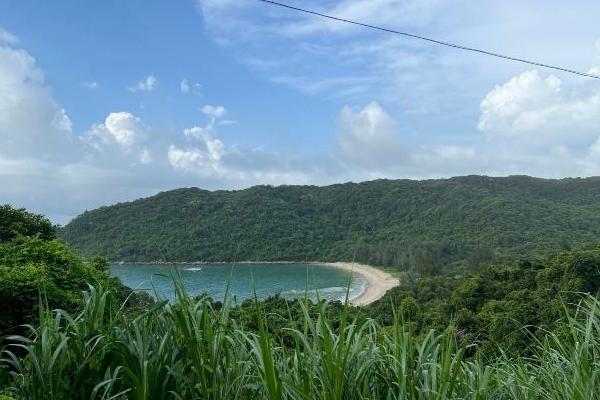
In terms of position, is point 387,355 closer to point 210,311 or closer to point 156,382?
point 210,311

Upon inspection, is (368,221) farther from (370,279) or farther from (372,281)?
(372,281)

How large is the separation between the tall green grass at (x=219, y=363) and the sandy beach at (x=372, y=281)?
1464 inches

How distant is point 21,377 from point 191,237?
55645mm

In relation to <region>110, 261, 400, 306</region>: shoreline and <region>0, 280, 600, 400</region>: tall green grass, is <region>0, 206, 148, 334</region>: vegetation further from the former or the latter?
<region>110, 261, 400, 306</region>: shoreline

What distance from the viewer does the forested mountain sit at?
5144 centimetres

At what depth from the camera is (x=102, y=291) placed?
2398 millimetres

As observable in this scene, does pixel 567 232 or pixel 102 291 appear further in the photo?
pixel 567 232

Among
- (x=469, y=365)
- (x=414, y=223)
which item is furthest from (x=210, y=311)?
(x=414, y=223)

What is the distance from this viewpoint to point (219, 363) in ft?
6.95

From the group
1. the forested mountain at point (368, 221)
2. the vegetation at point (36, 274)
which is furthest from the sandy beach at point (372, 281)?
the vegetation at point (36, 274)

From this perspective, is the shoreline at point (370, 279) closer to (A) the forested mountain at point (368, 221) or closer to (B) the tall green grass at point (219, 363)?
(A) the forested mountain at point (368, 221)

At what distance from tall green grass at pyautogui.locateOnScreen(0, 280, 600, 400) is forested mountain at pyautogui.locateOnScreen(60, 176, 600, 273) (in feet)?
135

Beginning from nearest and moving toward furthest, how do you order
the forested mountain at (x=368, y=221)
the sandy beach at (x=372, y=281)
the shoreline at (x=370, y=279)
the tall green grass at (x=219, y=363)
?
the tall green grass at (x=219, y=363) → the shoreline at (x=370, y=279) → the sandy beach at (x=372, y=281) → the forested mountain at (x=368, y=221)

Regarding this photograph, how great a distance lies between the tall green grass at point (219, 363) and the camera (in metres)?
2.01
